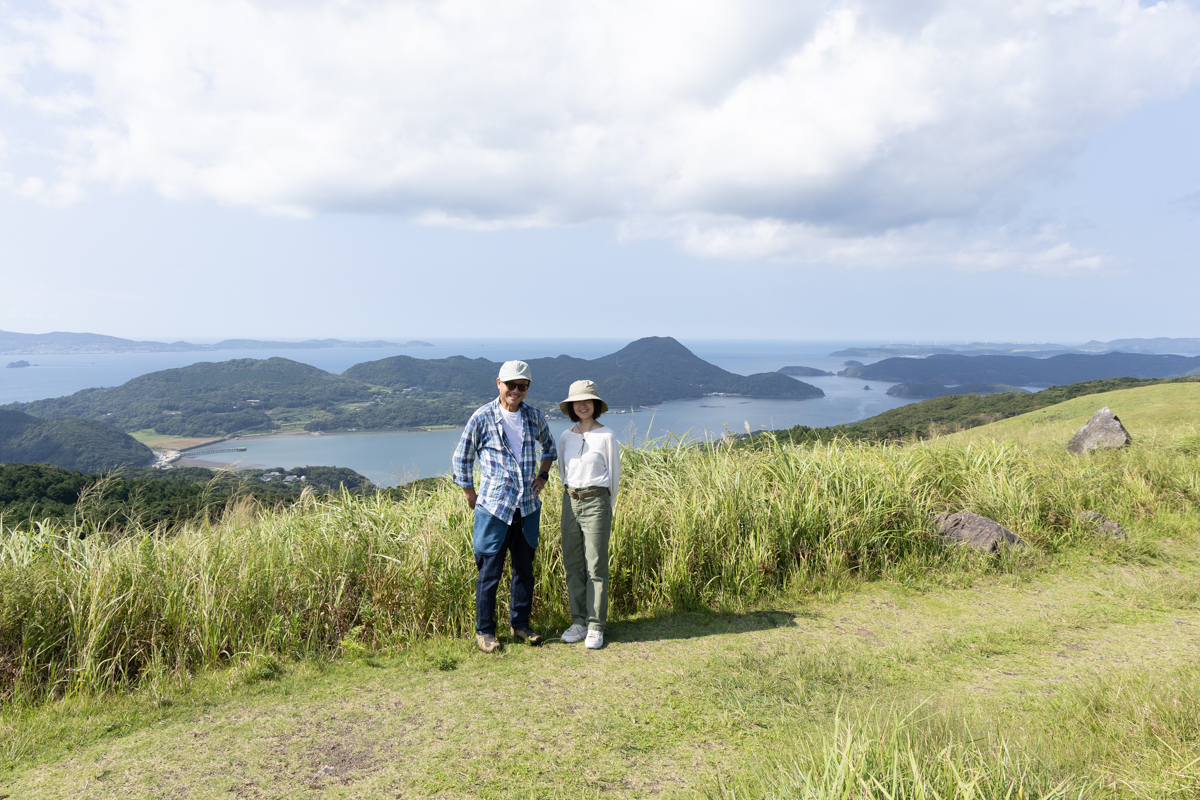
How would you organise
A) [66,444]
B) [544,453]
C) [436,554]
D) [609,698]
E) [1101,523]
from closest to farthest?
1. [609,698]
2. [544,453]
3. [436,554]
4. [1101,523]
5. [66,444]

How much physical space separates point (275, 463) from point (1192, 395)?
214ft

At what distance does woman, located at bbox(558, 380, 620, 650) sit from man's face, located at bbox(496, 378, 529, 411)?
0.89ft

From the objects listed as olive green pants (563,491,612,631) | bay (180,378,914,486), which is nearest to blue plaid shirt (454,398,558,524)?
olive green pants (563,491,612,631)

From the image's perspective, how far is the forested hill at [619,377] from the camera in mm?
88875

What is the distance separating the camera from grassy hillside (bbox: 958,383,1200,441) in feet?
41.5

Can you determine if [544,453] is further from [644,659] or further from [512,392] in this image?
[644,659]

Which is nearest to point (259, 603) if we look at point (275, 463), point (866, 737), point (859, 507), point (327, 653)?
point (327, 653)

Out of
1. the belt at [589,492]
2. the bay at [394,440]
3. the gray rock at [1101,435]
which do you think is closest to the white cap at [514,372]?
the belt at [589,492]

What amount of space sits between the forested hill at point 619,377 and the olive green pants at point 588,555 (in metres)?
71.7

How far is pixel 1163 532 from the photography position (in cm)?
592

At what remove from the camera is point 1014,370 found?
14388 centimetres

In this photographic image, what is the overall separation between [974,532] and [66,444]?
274 ft

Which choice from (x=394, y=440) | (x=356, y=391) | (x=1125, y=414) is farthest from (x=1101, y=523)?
(x=356, y=391)

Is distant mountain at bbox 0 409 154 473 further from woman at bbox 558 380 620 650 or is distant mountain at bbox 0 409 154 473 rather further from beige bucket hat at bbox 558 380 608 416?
beige bucket hat at bbox 558 380 608 416
